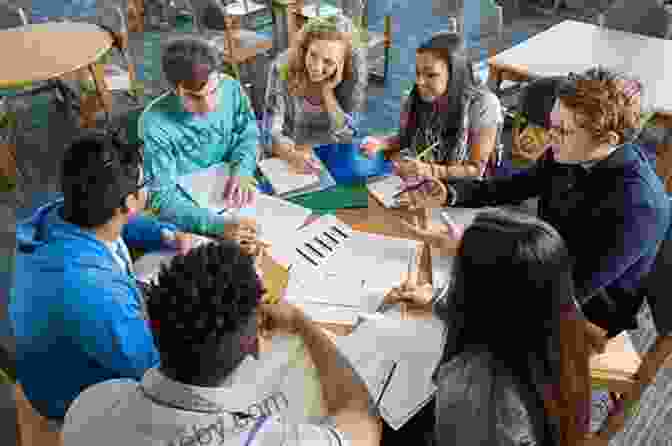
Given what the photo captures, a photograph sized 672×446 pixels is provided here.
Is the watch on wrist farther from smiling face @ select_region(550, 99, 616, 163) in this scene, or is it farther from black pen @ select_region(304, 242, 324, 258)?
black pen @ select_region(304, 242, 324, 258)

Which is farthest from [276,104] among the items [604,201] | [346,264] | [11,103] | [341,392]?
[11,103]

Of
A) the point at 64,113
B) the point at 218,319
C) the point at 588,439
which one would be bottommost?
the point at 588,439

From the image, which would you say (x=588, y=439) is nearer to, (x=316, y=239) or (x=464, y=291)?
(x=464, y=291)

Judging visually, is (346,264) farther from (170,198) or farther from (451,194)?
(170,198)

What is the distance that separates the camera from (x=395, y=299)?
4.67ft

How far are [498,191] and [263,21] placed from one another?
3959mm

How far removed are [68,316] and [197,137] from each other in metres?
1.02

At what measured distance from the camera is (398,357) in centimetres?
131

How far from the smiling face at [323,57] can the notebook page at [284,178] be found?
0.45 m

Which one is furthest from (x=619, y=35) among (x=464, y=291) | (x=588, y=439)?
(x=464, y=291)

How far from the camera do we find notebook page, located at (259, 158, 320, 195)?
1.83m

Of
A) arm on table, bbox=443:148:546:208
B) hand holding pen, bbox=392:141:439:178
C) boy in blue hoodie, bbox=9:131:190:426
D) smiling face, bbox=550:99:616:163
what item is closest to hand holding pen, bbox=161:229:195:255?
boy in blue hoodie, bbox=9:131:190:426

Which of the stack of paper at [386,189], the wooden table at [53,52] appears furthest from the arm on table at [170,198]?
the wooden table at [53,52]

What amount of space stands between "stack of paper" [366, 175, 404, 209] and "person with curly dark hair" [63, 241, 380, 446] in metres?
0.90
